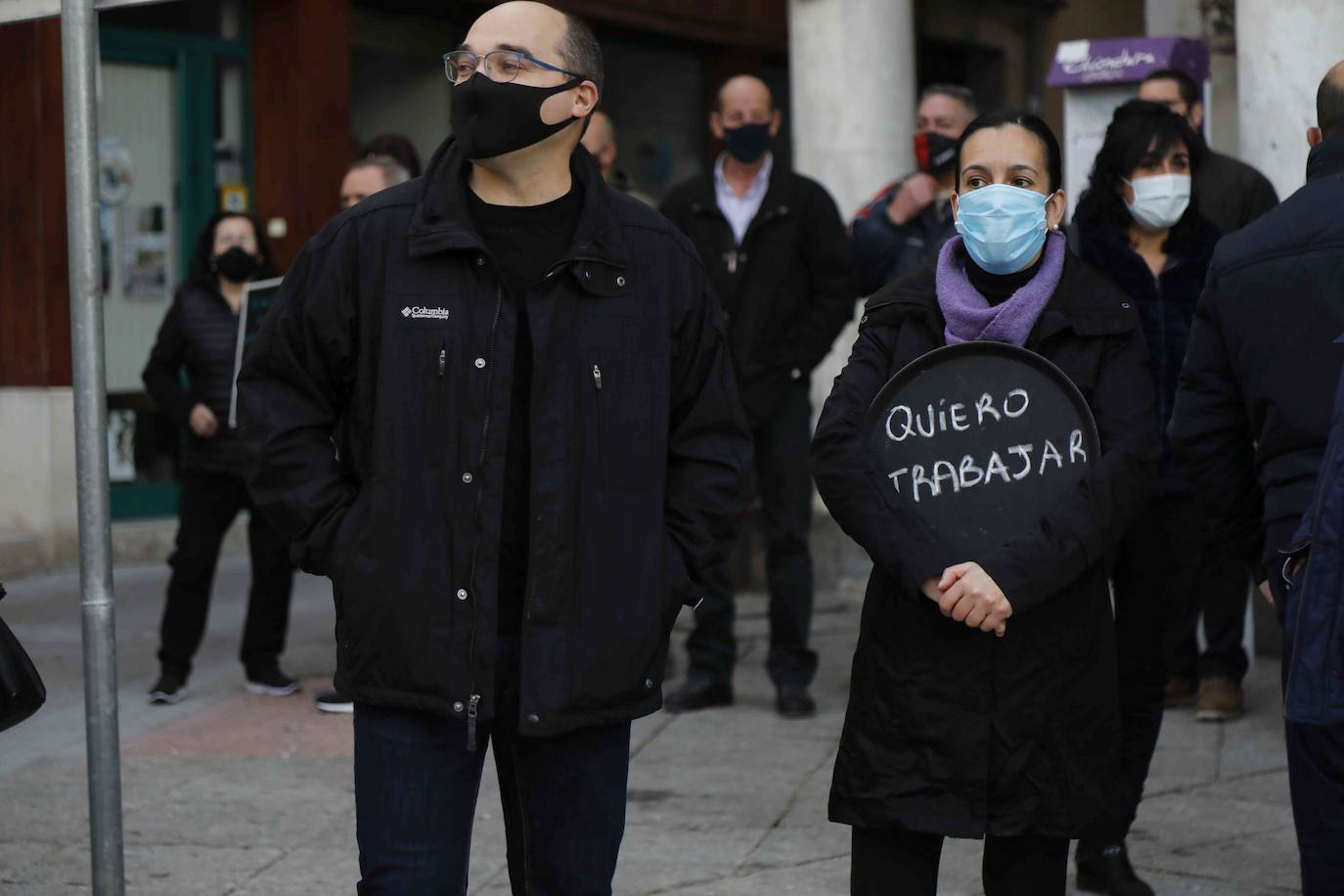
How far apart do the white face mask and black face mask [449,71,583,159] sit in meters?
2.03

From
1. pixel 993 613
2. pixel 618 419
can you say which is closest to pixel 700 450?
pixel 618 419

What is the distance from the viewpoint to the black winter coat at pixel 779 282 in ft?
24.0

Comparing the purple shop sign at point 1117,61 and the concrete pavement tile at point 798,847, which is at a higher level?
the purple shop sign at point 1117,61

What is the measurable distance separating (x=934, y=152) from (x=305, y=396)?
3.83 m

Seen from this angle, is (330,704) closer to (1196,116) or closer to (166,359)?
(166,359)

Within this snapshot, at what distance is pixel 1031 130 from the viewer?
4191mm

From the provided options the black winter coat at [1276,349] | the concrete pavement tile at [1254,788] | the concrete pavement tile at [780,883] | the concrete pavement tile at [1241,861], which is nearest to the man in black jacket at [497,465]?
the black winter coat at [1276,349]

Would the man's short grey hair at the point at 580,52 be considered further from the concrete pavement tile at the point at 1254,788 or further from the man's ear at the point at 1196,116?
the man's ear at the point at 1196,116

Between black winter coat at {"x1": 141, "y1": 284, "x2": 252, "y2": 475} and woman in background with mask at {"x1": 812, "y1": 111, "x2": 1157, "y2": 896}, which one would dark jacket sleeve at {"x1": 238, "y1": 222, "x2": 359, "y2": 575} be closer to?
woman in background with mask at {"x1": 812, "y1": 111, "x2": 1157, "y2": 896}

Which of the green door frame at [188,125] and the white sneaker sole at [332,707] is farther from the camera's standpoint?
the green door frame at [188,125]

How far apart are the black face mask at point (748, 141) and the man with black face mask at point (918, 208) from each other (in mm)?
439

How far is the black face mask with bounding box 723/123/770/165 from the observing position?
7.40 meters

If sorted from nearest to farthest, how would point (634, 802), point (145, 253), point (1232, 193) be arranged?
point (634, 802)
point (1232, 193)
point (145, 253)

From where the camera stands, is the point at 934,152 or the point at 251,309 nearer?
the point at 934,152
